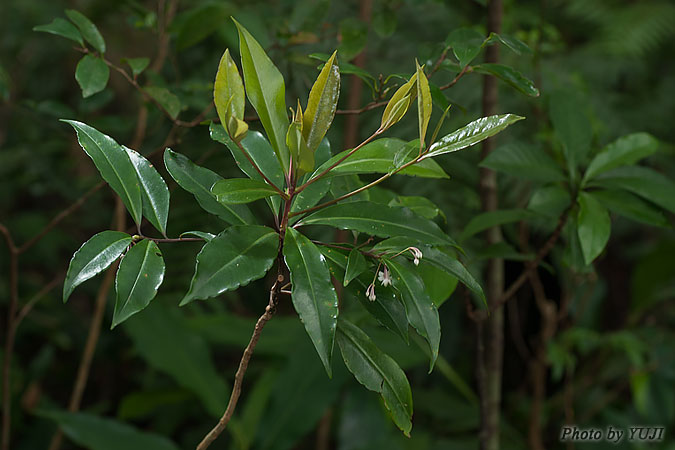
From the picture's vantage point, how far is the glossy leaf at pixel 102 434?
3.30 feet

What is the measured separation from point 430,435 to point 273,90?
116 cm

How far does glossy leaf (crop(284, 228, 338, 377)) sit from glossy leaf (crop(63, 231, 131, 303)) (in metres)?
0.12

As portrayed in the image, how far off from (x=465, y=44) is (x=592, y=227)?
22 centimetres

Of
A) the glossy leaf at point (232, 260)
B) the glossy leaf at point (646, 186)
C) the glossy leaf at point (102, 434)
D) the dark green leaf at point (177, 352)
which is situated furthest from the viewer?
the dark green leaf at point (177, 352)

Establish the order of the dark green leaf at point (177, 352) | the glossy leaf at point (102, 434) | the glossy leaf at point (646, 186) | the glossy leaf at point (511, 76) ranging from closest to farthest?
the glossy leaf at point (511, 76) < the glossy leaf at point (646, 186) < the glossy leaf at point (102, 434) < the dark green leaf at point (177, 352)

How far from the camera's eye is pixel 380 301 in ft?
1.46

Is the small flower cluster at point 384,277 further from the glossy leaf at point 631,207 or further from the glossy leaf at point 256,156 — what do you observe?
the glossy leaf at point 631,207

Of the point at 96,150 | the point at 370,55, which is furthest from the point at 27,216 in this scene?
the point at 96,150

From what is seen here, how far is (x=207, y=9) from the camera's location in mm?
867

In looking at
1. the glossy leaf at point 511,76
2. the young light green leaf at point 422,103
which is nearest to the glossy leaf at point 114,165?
the young light green leaf at point 422,103

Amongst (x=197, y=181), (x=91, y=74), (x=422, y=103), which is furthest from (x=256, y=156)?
(x=91, y=74)

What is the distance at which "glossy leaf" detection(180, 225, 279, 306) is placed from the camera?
369 mm

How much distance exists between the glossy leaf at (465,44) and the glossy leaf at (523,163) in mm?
127

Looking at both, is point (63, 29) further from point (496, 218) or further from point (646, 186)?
point (646, 186)
